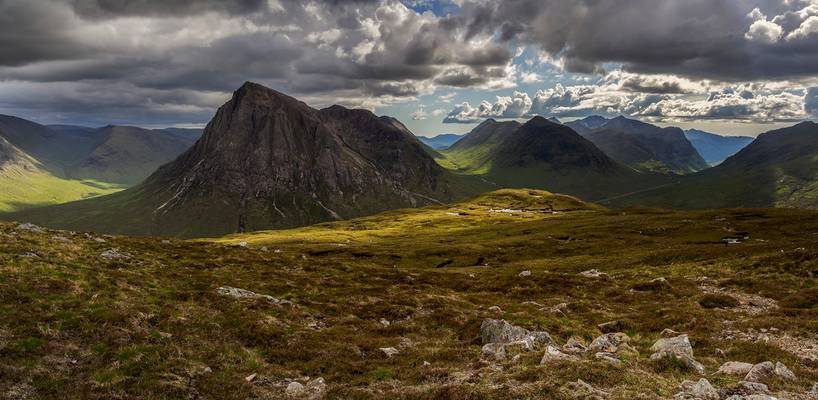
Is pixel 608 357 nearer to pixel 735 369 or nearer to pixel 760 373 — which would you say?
pixel 735 369

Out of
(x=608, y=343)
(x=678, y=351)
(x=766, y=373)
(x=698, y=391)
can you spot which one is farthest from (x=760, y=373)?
(x=608, y=343)

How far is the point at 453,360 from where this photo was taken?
23375mm

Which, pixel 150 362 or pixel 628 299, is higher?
pixel 150 362

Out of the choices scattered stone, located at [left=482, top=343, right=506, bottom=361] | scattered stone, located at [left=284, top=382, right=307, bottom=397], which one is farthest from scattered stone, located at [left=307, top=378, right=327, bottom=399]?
scattered stone, located at [left=482, top=343, right=506, bottom=361]

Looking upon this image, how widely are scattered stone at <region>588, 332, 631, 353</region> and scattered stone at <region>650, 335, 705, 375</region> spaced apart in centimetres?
172

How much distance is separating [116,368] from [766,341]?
35.6 m

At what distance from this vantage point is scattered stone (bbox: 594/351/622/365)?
19.0 m

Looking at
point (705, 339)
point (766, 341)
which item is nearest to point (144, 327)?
point (705, 339)

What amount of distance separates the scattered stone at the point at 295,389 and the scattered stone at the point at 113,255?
100ft

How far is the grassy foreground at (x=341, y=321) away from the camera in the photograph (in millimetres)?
18531

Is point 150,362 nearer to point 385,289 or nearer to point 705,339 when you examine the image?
point 385,289

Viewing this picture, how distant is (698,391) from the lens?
15961mm

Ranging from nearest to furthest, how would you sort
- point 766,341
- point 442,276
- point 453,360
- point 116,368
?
point 116,368, point 453,360, point 766,341, point 442,276

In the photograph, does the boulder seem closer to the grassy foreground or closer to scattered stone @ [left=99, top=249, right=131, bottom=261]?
the grassy foreground
